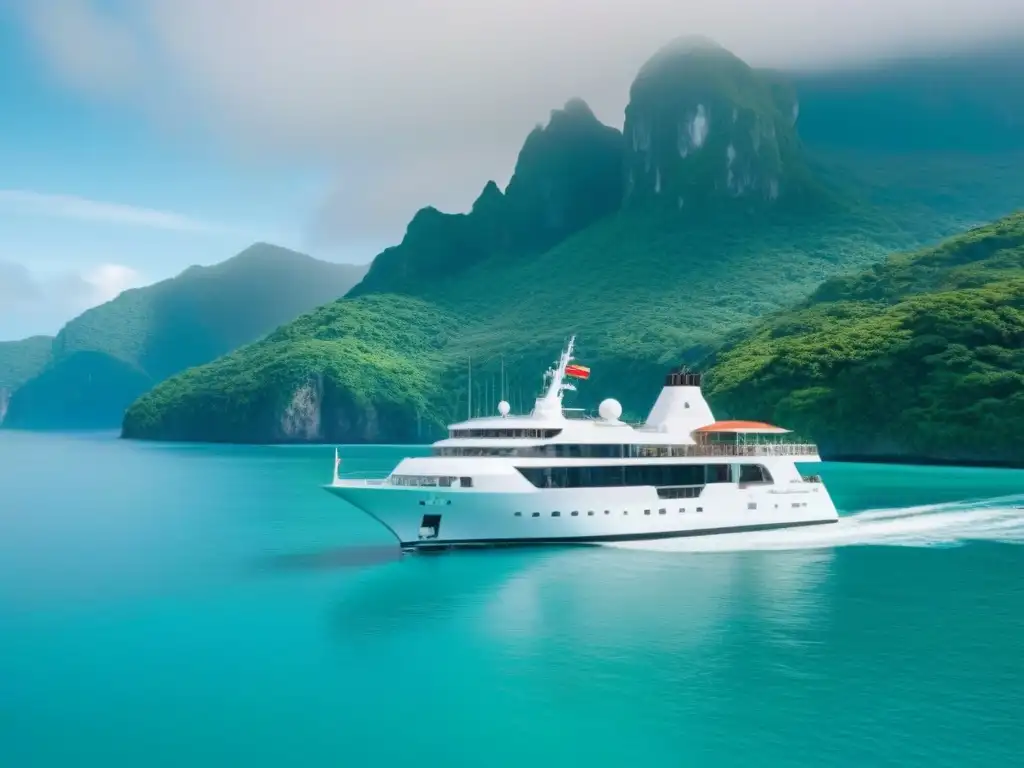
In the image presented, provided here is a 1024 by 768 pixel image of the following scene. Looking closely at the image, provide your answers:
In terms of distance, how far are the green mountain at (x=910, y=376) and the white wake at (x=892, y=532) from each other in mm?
38484

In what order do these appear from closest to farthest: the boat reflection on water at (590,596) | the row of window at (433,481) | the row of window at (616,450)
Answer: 1. the boat reflection on water at (590,596)
2. the row of window at (433,481)
3. the row of window at (616,450)

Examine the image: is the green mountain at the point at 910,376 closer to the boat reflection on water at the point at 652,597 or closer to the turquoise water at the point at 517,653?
the turquoise water at the point at 517,653

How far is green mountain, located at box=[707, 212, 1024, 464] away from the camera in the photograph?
8769 centimetres

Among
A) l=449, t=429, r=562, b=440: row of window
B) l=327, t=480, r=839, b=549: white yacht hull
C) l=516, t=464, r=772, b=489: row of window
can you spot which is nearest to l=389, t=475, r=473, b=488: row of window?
l=327, t=480, r=839, b=549: white yacht hull

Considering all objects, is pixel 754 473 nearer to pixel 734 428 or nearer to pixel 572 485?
pixel 734 428

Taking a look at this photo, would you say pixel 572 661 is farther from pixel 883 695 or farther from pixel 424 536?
pixel 424 536

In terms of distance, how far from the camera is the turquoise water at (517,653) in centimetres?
1738

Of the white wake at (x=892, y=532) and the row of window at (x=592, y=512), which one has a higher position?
the row of window at (x=592, y=512)

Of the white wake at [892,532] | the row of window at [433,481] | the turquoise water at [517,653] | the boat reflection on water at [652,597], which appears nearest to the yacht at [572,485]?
the row of window at [433,481]

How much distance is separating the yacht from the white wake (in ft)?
2.44

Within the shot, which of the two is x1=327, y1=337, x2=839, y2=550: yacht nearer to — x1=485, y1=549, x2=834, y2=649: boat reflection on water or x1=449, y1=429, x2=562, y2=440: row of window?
x1=449, y1=429, x2=562, y2=440: row of window

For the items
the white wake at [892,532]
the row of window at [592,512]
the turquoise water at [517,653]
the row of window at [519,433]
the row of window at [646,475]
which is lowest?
the turquoise water at [517,653]

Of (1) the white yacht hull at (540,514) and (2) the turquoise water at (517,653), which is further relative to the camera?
(1) the white yacht hull at (540,514)

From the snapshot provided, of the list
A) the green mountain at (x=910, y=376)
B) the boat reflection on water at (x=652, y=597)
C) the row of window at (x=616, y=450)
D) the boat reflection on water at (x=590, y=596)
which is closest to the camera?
the boat reflection on water at (x=652, y=597)
